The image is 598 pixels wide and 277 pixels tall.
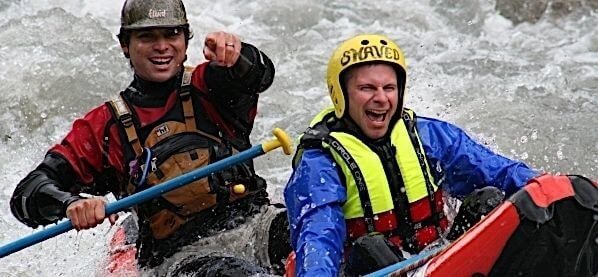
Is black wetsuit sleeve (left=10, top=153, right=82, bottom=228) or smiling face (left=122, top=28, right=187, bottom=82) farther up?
smiling face (left=122, top=28, right=187, bottom=82)

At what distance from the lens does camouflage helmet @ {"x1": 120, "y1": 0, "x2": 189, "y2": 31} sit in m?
3.57

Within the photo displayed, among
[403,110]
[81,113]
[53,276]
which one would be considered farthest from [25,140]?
[403,110]

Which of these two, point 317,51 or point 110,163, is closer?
point 110,163

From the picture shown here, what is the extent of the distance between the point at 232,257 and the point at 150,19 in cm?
90

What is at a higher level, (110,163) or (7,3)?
(7,3)

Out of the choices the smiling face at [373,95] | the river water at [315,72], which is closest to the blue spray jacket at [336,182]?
the smiling face at [373,95]

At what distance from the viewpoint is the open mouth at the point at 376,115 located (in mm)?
3195

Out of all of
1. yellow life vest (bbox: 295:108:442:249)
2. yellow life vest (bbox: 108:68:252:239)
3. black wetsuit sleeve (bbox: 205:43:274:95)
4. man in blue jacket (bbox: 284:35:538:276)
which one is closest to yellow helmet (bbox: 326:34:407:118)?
man in blue jacket (bbox: 284:35:538:276)

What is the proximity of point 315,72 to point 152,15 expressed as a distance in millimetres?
3860

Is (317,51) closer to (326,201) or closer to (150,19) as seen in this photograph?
(150,19)

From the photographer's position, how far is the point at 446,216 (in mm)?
3422

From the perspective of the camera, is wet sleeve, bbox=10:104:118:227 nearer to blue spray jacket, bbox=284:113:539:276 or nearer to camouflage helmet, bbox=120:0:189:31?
camouflage helmet, bbox=120:0:189:31

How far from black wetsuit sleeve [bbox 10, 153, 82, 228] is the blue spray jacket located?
0.77m

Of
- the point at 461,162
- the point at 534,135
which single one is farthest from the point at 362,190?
the point at 534,135
